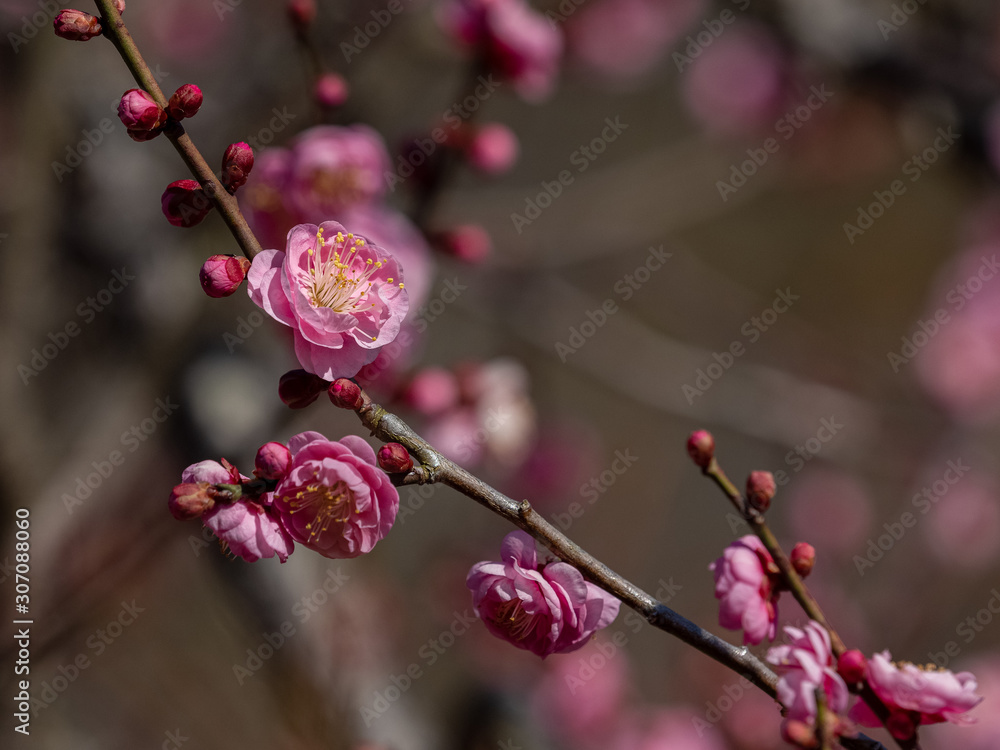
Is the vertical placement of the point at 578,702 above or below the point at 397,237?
below

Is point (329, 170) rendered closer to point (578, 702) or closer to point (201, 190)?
point (201, 190)

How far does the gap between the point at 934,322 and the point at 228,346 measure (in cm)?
346

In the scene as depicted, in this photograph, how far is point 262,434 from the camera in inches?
69.7

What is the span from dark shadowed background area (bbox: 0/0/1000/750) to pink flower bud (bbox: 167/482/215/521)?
0.61m

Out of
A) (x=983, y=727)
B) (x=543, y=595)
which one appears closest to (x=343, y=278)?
(x=543, y=595)

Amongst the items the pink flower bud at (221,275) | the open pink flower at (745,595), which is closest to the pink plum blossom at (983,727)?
the open pink flower at (745,595)

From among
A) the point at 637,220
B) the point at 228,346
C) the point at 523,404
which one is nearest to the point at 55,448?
the point at 228,346

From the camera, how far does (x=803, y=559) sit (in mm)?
896

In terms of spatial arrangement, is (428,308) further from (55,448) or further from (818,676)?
(818,676)

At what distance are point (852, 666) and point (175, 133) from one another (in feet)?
3.18

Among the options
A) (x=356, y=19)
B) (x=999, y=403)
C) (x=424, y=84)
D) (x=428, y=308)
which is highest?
(x=356, y=19)

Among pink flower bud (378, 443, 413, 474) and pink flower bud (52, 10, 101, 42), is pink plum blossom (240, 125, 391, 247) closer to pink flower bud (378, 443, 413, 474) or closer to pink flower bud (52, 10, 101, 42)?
pink flower bud (52, 10, 101, 42)

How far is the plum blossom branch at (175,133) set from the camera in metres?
0.74

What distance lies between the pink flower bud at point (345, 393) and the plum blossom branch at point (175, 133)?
0.18 meters
